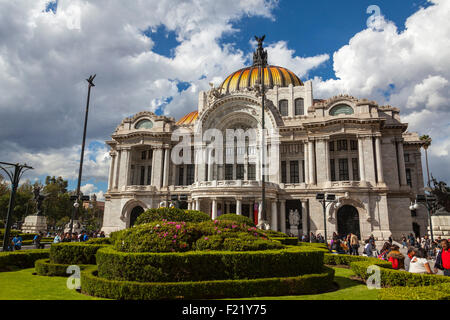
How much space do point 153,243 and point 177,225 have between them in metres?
1.36

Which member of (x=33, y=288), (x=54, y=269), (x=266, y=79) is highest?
(x=266, y=79)

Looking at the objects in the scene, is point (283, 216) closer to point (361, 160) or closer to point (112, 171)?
point (361, 160)

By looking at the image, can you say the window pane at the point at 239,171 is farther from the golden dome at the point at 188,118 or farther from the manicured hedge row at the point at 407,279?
the manicured hedge row at the point at 407,279

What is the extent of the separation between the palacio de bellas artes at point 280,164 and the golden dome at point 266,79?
4.33 m

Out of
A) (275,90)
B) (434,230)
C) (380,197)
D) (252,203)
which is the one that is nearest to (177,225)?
(434,230)

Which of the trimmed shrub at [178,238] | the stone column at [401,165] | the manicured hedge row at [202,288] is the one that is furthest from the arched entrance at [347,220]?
the manicured hedge row at [202,288]

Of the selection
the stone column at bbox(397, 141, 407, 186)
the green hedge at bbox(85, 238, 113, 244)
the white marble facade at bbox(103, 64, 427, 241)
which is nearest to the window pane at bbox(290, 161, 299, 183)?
the white marble facade at bbox(103, 64, 427, 241)

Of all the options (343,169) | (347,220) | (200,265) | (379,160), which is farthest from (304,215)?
(200,265)

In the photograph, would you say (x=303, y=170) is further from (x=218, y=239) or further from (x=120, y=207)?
(x=218, y=239)

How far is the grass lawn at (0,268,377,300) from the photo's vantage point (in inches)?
368

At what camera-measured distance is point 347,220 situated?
36.9 meters

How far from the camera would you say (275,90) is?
51406mm

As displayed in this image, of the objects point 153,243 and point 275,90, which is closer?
point 153,243

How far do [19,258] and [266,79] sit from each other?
4915 centimetres
